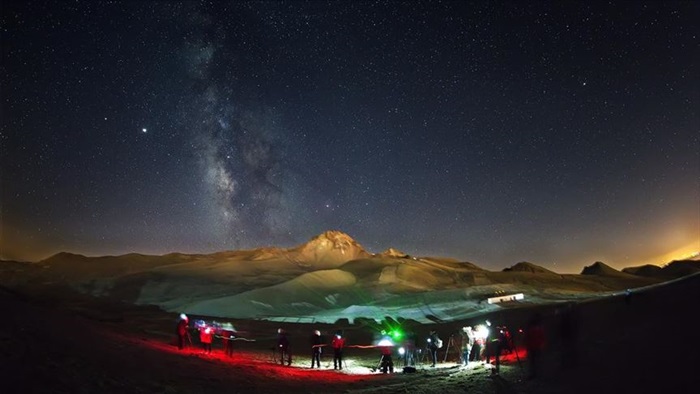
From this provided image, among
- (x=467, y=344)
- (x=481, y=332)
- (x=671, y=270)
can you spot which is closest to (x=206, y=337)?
(x=467, y=344)

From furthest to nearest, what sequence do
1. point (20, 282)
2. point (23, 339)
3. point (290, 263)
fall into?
point (290, 263), point (20, 282), point (23, 339)

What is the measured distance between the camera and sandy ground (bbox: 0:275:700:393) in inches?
444

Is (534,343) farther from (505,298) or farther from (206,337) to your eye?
(505,298)

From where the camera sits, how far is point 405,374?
21094mm

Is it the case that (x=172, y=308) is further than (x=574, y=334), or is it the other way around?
(x=172, y=308)

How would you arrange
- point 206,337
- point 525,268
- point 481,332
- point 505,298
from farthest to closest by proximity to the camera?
1. point 525,268
2. point 505,298
3. point 206,337
4. point 481,332

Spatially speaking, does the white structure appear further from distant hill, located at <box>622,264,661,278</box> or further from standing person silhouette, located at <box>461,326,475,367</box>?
distant hill, located at <box>622,264,661,278</box>

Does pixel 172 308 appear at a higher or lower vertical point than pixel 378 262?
lower

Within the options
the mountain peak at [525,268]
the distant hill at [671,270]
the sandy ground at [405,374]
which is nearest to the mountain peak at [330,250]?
the mountain peak at [525,268]

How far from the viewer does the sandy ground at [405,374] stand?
444 inches

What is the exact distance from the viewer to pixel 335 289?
8488 cm

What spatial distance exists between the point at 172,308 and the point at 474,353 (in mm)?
60747

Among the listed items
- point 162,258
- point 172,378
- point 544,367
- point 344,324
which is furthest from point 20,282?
point 544,367

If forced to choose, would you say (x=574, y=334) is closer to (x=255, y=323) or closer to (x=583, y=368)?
(x=583, y=368)
